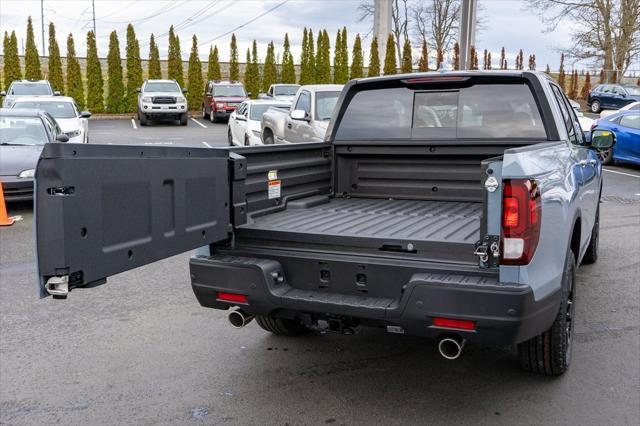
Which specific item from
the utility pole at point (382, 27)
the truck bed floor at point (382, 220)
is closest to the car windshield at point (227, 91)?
the utility pole at point (382, 27)

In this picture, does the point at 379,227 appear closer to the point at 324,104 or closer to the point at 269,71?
the point at 324,104

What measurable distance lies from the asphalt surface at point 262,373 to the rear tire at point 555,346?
0.36ft

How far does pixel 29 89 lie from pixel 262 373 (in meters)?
24.8

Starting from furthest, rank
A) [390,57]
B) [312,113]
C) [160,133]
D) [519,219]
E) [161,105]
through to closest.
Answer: [390,57], [161,105], [160,133], [312,113], [519,219]

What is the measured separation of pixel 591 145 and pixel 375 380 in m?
3.08

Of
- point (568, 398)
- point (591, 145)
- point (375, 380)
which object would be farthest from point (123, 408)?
point (591, 145)

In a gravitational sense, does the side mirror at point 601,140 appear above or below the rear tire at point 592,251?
above

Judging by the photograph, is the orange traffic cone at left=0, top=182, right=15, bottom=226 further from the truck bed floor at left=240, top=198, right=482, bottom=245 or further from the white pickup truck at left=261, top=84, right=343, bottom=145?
the truck bed floor at left=240, top=198, right=482, bottom=245

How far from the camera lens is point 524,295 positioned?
3.40 metres

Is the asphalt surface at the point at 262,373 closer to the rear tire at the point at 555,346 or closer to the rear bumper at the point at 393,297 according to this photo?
the rear tire at the point at 555,346

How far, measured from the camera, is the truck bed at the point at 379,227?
382cm

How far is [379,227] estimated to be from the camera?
14.1 feet

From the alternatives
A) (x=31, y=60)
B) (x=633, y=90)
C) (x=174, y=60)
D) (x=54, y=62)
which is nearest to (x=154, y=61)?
(x=174, y=60)

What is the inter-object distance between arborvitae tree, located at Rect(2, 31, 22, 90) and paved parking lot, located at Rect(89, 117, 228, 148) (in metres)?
7.40
